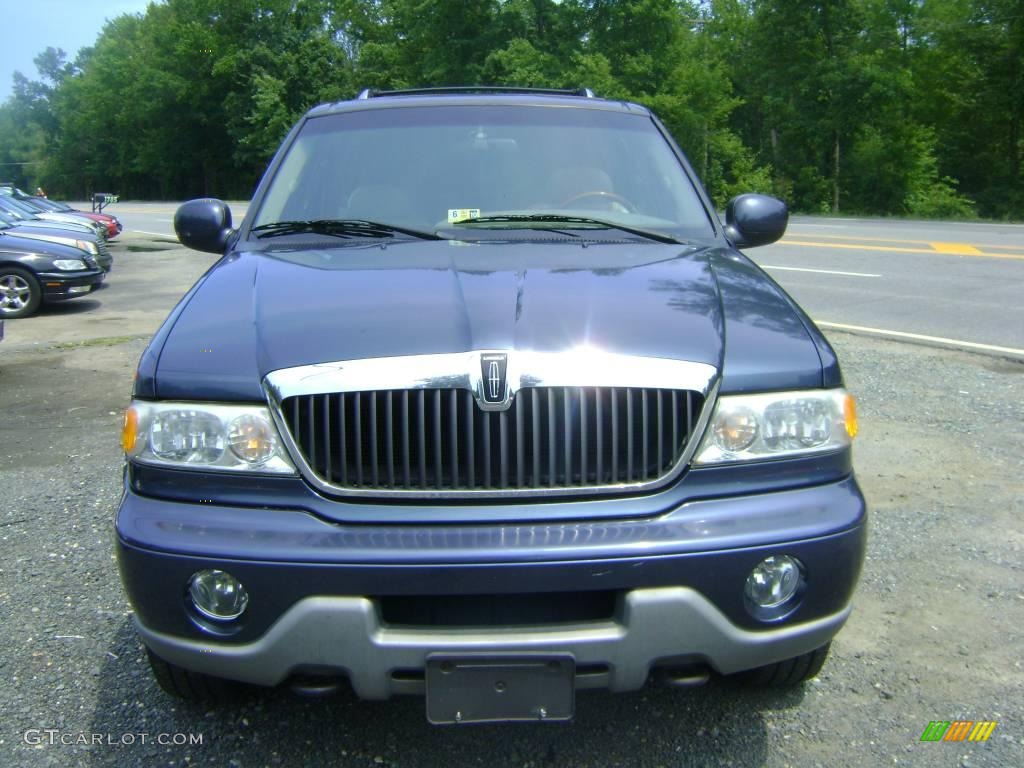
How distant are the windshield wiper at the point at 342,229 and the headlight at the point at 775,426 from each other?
1.34 meters


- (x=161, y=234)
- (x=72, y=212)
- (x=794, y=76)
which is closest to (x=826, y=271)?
(x=72, y=212)

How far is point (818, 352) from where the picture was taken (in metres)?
2.48

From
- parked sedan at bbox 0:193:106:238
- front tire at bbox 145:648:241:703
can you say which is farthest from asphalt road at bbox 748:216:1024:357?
parked sedan at bbox 0:193:106:238

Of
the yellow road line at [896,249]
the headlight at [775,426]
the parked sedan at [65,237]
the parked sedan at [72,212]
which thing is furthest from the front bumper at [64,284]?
the yellow road line at [896,249]

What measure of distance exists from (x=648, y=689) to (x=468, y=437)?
1167 mm

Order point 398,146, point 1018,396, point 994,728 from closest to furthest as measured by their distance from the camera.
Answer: point 994,728, point 398,146, point 1018,396

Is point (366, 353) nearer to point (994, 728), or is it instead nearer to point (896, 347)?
point (994, 728)

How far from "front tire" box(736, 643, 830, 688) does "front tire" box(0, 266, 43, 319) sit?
12159 mm

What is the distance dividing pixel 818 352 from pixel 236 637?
1602 mm

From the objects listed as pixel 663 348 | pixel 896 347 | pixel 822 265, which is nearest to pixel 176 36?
pixel 822 265

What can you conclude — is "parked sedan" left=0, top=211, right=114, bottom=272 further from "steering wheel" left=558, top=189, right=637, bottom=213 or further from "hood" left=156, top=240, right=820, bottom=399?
"hood" left=156, top=240, right=820, bottom=399

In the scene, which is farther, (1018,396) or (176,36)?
(176,36)

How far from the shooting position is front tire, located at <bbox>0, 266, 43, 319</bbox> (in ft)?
41.2

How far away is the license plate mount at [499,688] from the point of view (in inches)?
84.7
